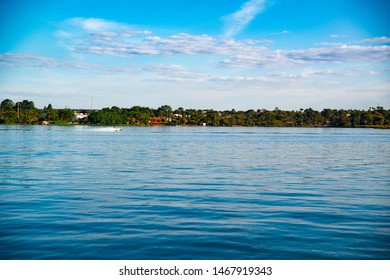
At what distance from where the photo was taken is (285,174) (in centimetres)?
3353

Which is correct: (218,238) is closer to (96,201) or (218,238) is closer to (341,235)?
(341,235)

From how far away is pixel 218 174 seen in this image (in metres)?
32.8

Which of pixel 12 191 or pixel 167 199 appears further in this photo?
pixel 12 191

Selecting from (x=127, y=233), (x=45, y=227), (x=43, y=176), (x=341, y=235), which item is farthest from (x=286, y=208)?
(x=43, y=176)

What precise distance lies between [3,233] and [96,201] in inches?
248

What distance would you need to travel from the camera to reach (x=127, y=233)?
1525 cm

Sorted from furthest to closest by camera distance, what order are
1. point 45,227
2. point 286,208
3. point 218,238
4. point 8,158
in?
point 8,158 < point 286,208 < point 45,227 < point 218,238

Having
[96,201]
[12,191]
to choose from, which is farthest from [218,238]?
→ [12,191]

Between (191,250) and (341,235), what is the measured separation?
5142mm

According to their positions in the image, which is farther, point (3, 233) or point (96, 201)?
point (96, 201)

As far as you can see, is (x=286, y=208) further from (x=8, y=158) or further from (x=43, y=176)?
(x=8, y=158)
